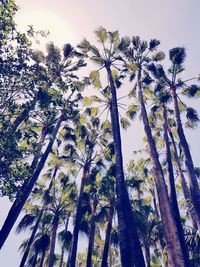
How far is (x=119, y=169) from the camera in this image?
1556cm

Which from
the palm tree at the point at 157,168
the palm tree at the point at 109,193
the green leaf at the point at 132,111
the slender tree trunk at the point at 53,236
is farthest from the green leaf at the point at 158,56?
the slender tree trunk at the point at 53,236

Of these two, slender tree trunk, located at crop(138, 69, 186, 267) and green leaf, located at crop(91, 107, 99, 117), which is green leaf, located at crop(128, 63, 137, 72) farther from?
slender tree trunk, located at crop(138, 69, 186, 267)

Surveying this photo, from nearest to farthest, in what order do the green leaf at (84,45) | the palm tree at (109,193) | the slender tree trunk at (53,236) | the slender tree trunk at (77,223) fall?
the slender tree trunk at (77,223) → the slender tree trunk at (53,236) → the palm tree at (109,193) → the green leaf at (84,45)

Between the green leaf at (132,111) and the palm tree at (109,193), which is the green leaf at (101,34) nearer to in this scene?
the green leaf at (132,111)

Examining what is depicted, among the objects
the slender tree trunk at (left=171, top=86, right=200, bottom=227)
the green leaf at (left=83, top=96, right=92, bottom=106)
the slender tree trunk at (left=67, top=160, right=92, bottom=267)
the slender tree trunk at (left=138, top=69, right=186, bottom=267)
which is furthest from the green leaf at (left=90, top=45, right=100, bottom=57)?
the slender tree trunk at (left=67, top=160, right=92, bottom=267)

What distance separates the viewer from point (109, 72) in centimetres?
2120

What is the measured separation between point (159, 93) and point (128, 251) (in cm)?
1380

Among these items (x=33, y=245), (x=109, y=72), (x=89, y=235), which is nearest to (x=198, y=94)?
(x=109, y=72)

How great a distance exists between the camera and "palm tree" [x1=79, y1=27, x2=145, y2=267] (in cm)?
1267

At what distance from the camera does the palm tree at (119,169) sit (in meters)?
12.7

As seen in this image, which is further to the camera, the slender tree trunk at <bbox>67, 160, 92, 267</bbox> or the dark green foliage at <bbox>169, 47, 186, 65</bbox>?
the dark green foliage at <bbox>169, 47, 186, 65</bbox>

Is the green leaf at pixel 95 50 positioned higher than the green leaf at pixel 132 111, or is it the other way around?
the green leaf at pixel 95 50

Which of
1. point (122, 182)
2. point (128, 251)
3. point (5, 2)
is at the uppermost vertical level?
point (5, 2)

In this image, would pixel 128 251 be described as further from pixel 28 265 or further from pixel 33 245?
pixel 28 265
